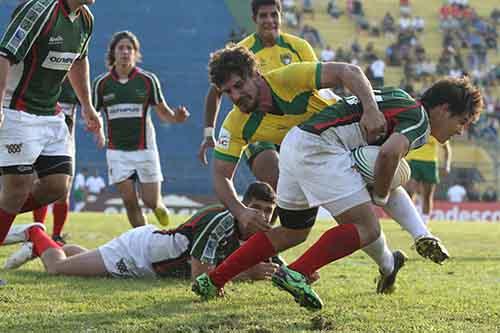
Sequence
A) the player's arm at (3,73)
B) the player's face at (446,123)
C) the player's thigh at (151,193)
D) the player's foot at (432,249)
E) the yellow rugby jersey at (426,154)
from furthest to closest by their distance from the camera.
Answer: the yellow rugby jersey at (426,154) → the player's thigh at (151,193) → the player's arm at (3,73) → the player's foot at (432,249) → the player's face at (446,123)

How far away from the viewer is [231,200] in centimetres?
533

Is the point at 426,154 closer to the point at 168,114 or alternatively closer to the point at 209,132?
the point at 168,114

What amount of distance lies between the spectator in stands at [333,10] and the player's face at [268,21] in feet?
94.2

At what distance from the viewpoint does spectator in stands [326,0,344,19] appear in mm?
35906

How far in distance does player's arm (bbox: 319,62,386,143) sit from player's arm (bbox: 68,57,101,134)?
2.29 metres

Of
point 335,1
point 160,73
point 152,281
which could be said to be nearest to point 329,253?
point 152,281

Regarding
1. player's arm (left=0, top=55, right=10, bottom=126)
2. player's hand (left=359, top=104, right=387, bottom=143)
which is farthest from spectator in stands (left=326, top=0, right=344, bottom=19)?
player's hand (left=359, top=104, right=387, bottom=143)

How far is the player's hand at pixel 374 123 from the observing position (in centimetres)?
475

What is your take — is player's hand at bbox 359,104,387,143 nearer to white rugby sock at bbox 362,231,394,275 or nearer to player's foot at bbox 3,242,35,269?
white rugby sock at bbox 362,231,394,275

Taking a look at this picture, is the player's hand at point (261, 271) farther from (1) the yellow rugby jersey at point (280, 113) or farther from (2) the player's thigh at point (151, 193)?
(2) the player's thigh at point (151, 193)

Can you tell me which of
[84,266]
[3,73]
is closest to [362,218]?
[3,73]

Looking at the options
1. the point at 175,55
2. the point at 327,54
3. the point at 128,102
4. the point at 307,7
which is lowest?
the point at 327,54

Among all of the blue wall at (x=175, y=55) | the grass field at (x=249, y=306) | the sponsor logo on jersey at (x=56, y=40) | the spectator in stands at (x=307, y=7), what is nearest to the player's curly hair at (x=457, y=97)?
the grass field at (x=249, y=306)

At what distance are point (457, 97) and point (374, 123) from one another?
55 centimetres
